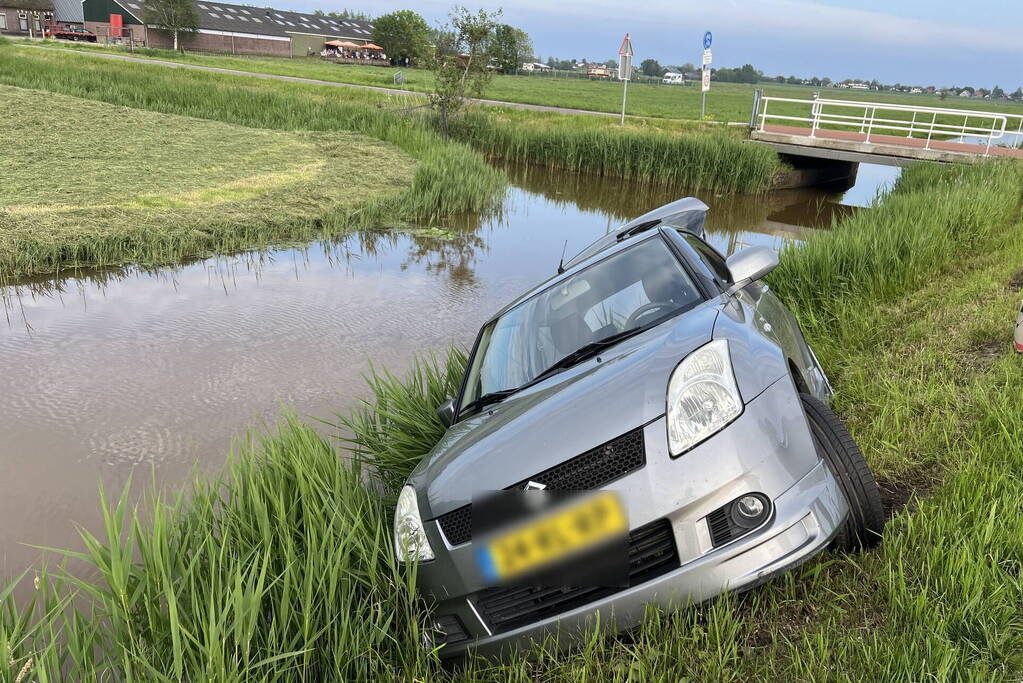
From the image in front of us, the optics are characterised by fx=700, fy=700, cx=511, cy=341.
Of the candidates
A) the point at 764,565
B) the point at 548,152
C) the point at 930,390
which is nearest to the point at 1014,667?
the point at 764,565

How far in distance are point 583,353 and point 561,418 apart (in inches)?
24.4

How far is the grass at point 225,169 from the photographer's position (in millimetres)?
9102

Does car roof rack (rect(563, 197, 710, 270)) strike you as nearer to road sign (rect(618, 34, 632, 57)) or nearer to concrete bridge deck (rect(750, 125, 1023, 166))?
concrete bridge deck (rect(750, 125, 1023, 166))

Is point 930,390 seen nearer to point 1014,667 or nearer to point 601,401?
point 1014,667

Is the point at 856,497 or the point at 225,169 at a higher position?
the point at 225,169

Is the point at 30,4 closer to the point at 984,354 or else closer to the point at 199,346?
the point at 199,346

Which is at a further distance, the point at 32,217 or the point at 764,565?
the point at 32,217

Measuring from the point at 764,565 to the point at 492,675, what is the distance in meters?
0.83

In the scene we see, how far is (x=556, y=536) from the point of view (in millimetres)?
1893

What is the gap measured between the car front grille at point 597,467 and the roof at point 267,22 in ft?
229

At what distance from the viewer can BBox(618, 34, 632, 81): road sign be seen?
22.0 meters

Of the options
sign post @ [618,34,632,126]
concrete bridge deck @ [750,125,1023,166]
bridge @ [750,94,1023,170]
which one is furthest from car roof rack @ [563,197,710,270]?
sign post @ [618,34,632,126]

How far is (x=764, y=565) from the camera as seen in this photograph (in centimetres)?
189

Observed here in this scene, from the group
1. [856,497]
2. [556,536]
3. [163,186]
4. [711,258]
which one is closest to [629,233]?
[711,258]
